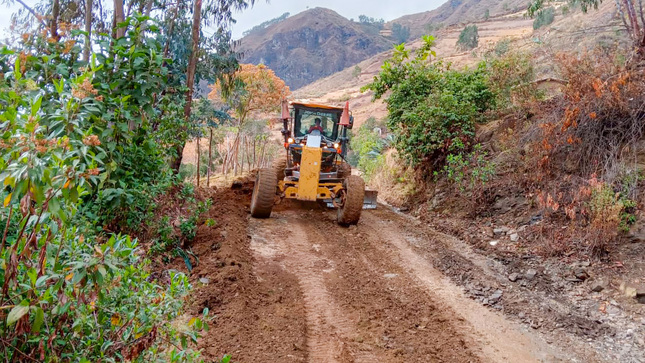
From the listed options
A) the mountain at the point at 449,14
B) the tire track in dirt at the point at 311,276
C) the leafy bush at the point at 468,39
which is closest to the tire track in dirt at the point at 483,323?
the tire track in dirt at the point at 311,276

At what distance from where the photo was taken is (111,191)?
199 inches

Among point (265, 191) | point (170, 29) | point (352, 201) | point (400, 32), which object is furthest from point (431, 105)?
point (400, 32)

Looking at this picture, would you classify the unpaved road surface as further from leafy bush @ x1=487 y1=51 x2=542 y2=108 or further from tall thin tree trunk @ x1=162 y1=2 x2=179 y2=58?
tall thin tree trunk @ x1=162 y1=2 x2=179 y2=58

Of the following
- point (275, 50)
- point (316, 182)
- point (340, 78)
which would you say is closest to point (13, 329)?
point (316, 182)

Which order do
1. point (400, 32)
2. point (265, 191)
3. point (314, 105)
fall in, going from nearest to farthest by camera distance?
point (265, 191) → point (314, 105) → point (400, 32)

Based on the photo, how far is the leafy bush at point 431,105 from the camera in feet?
35.8

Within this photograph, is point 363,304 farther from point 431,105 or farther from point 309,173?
point 431,105

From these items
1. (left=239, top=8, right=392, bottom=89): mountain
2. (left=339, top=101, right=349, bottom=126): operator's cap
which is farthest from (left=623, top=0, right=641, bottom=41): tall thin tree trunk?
(left=239, top=8, right=392, bottom=89): mountain

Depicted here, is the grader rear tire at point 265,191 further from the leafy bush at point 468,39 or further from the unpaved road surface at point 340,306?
the leafy bush at point 468,39

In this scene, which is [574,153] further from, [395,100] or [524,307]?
[395,100]

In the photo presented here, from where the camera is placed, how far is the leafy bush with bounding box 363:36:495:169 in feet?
35.8

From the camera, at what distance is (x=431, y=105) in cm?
1139

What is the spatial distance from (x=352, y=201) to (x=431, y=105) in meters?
3.95

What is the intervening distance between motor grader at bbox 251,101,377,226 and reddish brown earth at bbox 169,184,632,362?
90cm
